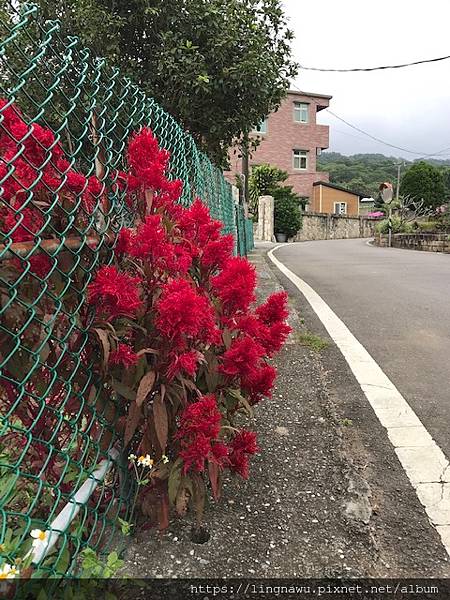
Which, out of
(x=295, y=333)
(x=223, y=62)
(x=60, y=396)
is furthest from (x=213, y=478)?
(x=223, y=62)

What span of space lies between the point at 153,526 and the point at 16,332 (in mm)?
Answer: 842

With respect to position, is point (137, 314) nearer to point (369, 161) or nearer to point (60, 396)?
point (60, 396)

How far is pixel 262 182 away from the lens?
29312 millimetres

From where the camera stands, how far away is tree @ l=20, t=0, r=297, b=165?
5535 mm

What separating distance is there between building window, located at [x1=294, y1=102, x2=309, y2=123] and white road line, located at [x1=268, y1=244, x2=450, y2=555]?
34321 millimetres

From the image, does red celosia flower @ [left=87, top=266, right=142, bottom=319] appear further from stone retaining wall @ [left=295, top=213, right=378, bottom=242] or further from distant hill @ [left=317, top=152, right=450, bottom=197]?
distant hill @ [left=317, top=152, right=450, bottom=197]

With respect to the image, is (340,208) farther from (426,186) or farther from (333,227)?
(426,186)

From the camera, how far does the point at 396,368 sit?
137 inches

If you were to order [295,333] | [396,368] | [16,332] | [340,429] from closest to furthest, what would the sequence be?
[16,332] < [340,429] < [396,368] < [295,333]

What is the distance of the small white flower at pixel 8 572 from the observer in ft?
3.20

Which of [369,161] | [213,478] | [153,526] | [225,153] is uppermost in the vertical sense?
[369,161]

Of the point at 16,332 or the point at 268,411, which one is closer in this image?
the point at 16,332

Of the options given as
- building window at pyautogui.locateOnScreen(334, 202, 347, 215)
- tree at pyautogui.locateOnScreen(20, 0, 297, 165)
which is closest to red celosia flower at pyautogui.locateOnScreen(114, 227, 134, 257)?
tree at pyautogui.locateOnScreen(20, 0, 297, 165)

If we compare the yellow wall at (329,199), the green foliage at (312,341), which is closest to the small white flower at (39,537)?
the green foliage at (312,341)
